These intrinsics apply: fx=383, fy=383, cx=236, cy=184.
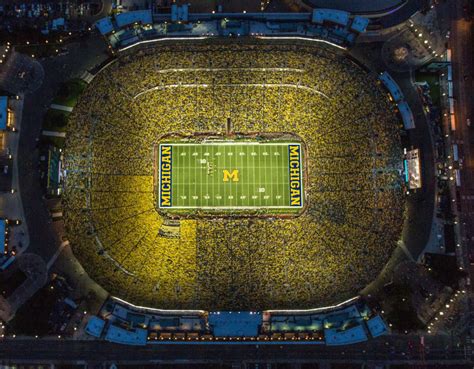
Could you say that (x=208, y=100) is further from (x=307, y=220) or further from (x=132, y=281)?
(x=132, y=281)

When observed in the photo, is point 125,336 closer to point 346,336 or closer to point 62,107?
point 346,336

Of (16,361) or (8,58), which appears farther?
(8,58)

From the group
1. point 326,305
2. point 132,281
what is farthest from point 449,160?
point 132,281

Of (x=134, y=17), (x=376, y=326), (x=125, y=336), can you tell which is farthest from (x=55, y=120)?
(x=376, y=326)

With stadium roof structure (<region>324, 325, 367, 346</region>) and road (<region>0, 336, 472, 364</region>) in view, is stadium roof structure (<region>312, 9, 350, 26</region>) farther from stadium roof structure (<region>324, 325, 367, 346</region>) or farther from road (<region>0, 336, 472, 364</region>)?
road (<region>0, 336, 472, 364</region>)

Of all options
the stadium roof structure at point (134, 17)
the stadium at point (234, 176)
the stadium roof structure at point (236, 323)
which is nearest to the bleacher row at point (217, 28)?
the stadium roof structure at point (134, 17)

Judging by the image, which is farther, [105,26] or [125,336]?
[105,26]

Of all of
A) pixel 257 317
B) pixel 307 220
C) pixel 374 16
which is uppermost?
pixel 374 16
